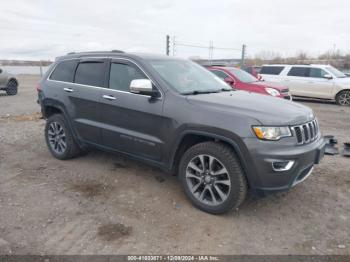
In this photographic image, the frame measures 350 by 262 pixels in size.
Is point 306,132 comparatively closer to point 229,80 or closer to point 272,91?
point 272,91

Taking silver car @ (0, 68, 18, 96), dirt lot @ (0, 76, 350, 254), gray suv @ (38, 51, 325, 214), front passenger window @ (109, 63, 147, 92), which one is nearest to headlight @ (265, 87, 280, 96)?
dirt lot @ (0, 76, 350, 254)

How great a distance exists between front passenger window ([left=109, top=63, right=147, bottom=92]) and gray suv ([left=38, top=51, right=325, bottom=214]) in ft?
0.05

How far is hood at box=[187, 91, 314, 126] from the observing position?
3189 millimetres

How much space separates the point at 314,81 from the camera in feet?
43.7

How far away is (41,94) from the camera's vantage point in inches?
A: 213

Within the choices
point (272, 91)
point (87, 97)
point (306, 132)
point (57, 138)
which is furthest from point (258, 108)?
point (272, 91)

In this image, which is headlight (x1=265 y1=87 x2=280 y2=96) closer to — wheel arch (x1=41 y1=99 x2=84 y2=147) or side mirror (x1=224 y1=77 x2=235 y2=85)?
side mirror (x1=224 y1=77 x2=235 y2=85)

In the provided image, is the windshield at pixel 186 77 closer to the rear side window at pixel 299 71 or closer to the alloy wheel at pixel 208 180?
the alloy wheel at pixel 208 180

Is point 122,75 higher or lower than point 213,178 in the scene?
higher

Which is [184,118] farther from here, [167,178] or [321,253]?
[321,253]

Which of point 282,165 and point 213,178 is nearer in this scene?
point 282,165

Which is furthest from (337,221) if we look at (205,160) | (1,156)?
(1,156)

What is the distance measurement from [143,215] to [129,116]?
1297 millimetres

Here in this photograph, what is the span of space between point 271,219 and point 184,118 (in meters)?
1.51
